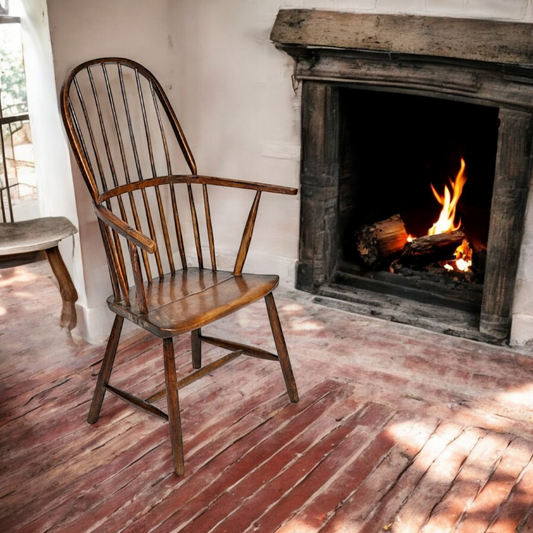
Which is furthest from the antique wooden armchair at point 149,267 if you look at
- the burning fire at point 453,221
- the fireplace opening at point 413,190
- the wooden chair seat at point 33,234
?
the burning fire at point 453,221

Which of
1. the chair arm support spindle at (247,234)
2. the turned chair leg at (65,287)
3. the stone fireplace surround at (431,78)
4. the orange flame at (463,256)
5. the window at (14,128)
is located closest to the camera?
the chair arm support spindle at (247,234)

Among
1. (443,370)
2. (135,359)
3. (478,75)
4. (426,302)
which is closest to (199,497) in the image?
(135,359)

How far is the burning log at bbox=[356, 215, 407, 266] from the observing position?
355 centimetres

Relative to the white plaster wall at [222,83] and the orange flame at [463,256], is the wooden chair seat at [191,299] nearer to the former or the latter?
the white plaster wall at [222,83]

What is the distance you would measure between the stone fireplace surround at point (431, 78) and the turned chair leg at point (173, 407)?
54.8 inches

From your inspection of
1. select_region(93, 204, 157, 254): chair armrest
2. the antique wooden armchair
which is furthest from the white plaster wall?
select_region(93, 204, 157, 254): chair armrest

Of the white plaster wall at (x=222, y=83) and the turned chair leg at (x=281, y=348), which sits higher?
the white plaster wall at (x=222, y=83)

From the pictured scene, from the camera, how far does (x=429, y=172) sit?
365cm

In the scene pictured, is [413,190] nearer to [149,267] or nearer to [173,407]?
[149,267]

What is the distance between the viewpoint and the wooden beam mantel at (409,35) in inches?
102

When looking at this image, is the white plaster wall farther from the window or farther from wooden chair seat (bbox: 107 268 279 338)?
wooden chair seat (bbox: 107 268 279 338)

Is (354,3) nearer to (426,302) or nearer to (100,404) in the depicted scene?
(426,302)

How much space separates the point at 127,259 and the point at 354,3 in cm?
152

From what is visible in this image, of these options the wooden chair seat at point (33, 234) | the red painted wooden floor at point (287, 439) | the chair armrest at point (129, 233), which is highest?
the chair armrest at point (129, 233)
